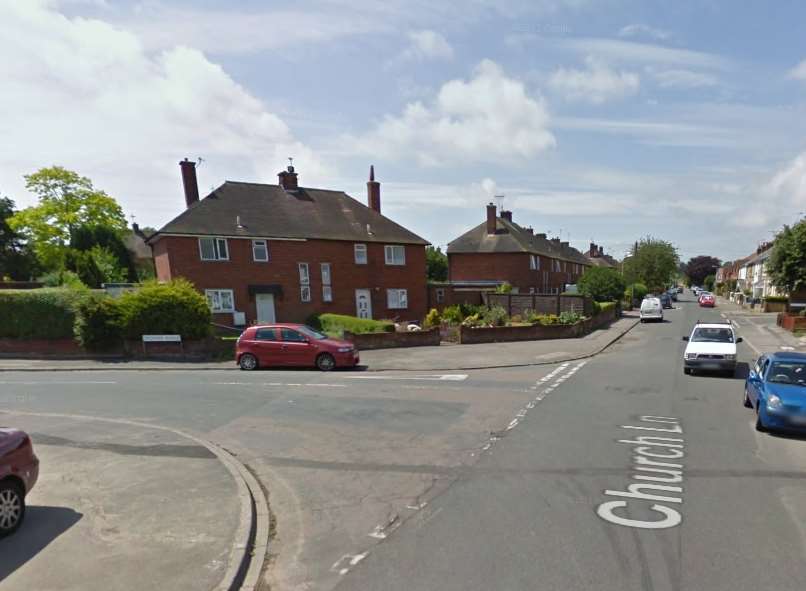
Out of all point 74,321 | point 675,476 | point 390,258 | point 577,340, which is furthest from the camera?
point 390,258

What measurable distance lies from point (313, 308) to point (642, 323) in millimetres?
23619

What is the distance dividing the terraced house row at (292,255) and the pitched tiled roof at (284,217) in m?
0.06

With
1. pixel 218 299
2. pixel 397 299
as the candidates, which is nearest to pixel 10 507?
pixel 218 299

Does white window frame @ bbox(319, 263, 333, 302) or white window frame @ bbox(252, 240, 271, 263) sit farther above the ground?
white window frame @ bbox(252, 240, 271, 263)

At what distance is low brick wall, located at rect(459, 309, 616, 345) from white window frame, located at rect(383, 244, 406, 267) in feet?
33.8

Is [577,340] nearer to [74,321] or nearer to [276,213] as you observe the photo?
[276,213]

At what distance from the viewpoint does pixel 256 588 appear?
3.67 meters

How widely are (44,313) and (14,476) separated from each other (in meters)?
18.5

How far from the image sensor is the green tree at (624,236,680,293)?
60.1 meters

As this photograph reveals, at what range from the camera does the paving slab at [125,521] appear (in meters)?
3.73

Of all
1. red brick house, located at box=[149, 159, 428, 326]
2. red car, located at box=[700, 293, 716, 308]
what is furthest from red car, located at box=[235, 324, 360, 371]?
red car, located at box=[700, 293, 716, 308]

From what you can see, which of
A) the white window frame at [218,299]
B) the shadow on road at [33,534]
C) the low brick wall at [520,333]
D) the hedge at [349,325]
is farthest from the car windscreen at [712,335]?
the white window frame at [218,299]

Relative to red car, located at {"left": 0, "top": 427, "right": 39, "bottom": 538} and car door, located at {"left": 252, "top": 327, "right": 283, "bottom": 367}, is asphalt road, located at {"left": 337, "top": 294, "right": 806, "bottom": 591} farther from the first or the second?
car door, located at {"left": 252, "top": 327, "right": 283, "bottom": 367}

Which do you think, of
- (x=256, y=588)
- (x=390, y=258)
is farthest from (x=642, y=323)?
(x=256, y=588)
